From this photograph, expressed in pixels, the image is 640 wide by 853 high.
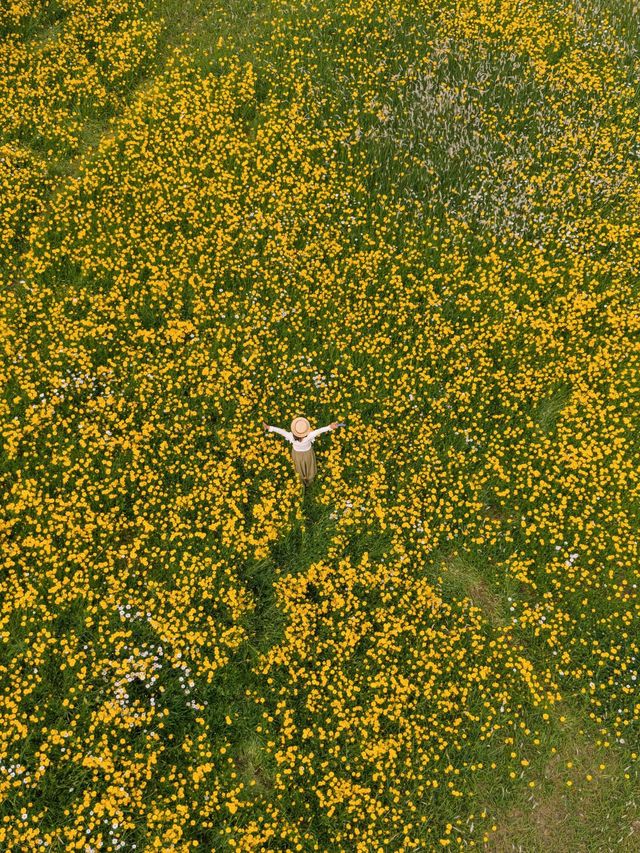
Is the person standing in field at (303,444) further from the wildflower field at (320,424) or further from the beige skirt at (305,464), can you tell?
the wildflower field at (320,424)

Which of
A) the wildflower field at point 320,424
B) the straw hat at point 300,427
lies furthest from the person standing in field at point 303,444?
the wildflower field at point 320,424

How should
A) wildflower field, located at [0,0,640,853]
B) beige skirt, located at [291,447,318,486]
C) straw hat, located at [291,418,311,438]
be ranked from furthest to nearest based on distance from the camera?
beige skirt, located at [291,447,318,486], straw hat, located at [291,418,311,438], wildflower field, located at [0,0,640,853]

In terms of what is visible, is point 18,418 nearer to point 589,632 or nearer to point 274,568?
point 274,568

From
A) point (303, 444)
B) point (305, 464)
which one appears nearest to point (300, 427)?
point (303, 444)

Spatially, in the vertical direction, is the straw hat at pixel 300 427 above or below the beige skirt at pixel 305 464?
above

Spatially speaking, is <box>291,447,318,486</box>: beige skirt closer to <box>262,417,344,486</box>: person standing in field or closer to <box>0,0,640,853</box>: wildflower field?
<box>262,417,344,486</box>: person standing in field

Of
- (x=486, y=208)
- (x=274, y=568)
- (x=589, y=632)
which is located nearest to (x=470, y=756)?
(x=589, y=632)

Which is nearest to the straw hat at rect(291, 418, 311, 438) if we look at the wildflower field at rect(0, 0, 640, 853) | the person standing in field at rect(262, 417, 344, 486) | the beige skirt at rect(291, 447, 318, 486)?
the person standing in field at rect(262, 417, 344, 486)

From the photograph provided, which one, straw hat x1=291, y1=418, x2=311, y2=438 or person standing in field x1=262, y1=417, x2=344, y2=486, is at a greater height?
straw hat x1=291, y1=418, x2=311, y2=438
